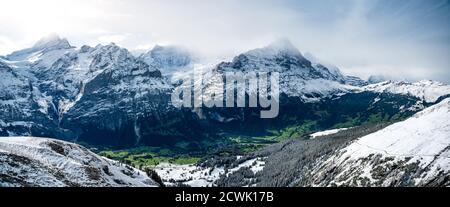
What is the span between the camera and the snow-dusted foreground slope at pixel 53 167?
115631 mm

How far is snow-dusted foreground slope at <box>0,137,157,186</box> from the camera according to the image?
11563 centimetres

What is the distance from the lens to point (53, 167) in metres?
138

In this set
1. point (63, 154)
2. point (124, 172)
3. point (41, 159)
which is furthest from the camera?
point (124, 172)
